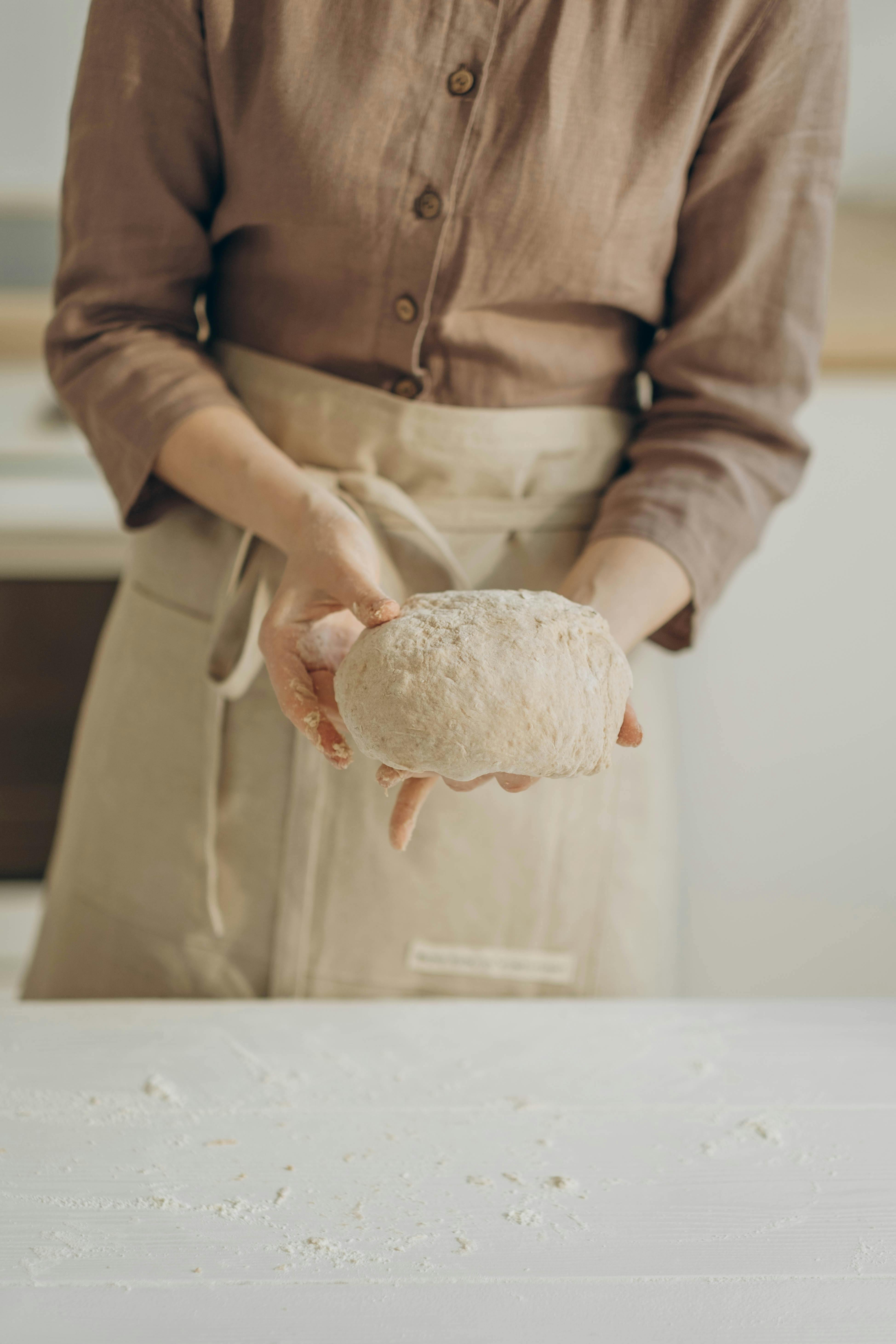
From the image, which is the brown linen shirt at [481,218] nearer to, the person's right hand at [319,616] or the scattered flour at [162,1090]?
the person's right hand at [319,616]

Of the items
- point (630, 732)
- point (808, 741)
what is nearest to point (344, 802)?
point (630, 732)

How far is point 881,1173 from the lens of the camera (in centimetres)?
63

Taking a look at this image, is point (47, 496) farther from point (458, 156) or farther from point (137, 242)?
point (458, 156)

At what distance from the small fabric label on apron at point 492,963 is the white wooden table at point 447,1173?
0.07 metres

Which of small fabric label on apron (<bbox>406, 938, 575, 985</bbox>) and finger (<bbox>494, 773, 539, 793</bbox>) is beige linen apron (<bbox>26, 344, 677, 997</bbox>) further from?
finger (<bbox>494, 773, 539, 793</bbox>)

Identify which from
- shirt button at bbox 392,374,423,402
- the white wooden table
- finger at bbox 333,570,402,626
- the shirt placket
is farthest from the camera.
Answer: shirt button at bbox 392,374,423,402

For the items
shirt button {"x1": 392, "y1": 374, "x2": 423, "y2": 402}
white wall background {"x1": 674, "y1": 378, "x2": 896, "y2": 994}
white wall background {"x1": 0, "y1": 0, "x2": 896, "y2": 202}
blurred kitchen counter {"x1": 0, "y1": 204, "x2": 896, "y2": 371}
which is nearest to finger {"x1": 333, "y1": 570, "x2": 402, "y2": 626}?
shirt button {"x1": 392, "y1": 374, "x2": 423, "y2": 402}

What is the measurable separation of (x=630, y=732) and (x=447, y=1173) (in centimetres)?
29

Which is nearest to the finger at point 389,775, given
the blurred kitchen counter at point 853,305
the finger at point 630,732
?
the finger at point 630,732

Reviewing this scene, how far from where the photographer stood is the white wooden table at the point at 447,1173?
52cm

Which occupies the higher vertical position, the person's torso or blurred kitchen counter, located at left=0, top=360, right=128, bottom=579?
the person's torso

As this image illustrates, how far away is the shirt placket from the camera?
2.42 ft

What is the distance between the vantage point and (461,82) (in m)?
0.74

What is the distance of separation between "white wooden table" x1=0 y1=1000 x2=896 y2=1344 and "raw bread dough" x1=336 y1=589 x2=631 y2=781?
0.24 metres
